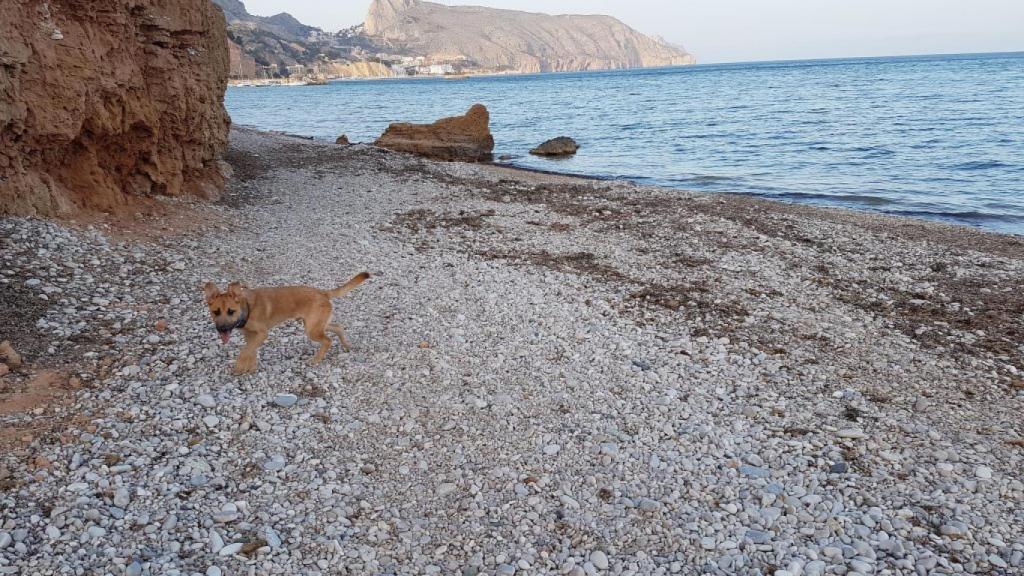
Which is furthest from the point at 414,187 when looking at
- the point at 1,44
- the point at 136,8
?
the point at 1,44

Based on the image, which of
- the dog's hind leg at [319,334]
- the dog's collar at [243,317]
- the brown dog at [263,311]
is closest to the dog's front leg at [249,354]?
the brown dog at [263,311]

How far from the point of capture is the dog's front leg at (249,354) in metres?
7.14

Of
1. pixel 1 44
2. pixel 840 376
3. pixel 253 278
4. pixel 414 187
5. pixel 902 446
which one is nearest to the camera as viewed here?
pixel 902 446

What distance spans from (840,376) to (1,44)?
42.2 ft

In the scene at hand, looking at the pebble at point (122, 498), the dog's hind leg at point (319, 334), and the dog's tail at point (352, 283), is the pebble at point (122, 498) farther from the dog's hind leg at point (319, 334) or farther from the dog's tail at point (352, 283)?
the dog's tail at point (352, 283)

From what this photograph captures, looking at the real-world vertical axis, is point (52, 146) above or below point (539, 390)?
above

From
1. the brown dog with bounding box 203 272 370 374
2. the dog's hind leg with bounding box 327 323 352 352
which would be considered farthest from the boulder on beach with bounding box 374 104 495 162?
the brown dog with bounding box 203 272 370 374

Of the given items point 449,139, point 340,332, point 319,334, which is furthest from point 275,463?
point 449,139

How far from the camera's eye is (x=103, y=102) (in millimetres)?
12062

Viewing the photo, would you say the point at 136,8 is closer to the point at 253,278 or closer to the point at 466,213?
the point at 253,278

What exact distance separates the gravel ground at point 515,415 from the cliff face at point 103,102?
145 centimetres

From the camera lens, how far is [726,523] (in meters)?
5.20

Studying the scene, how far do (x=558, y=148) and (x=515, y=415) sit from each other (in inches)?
1117

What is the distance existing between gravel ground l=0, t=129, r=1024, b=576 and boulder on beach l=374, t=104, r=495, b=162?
1912cm
